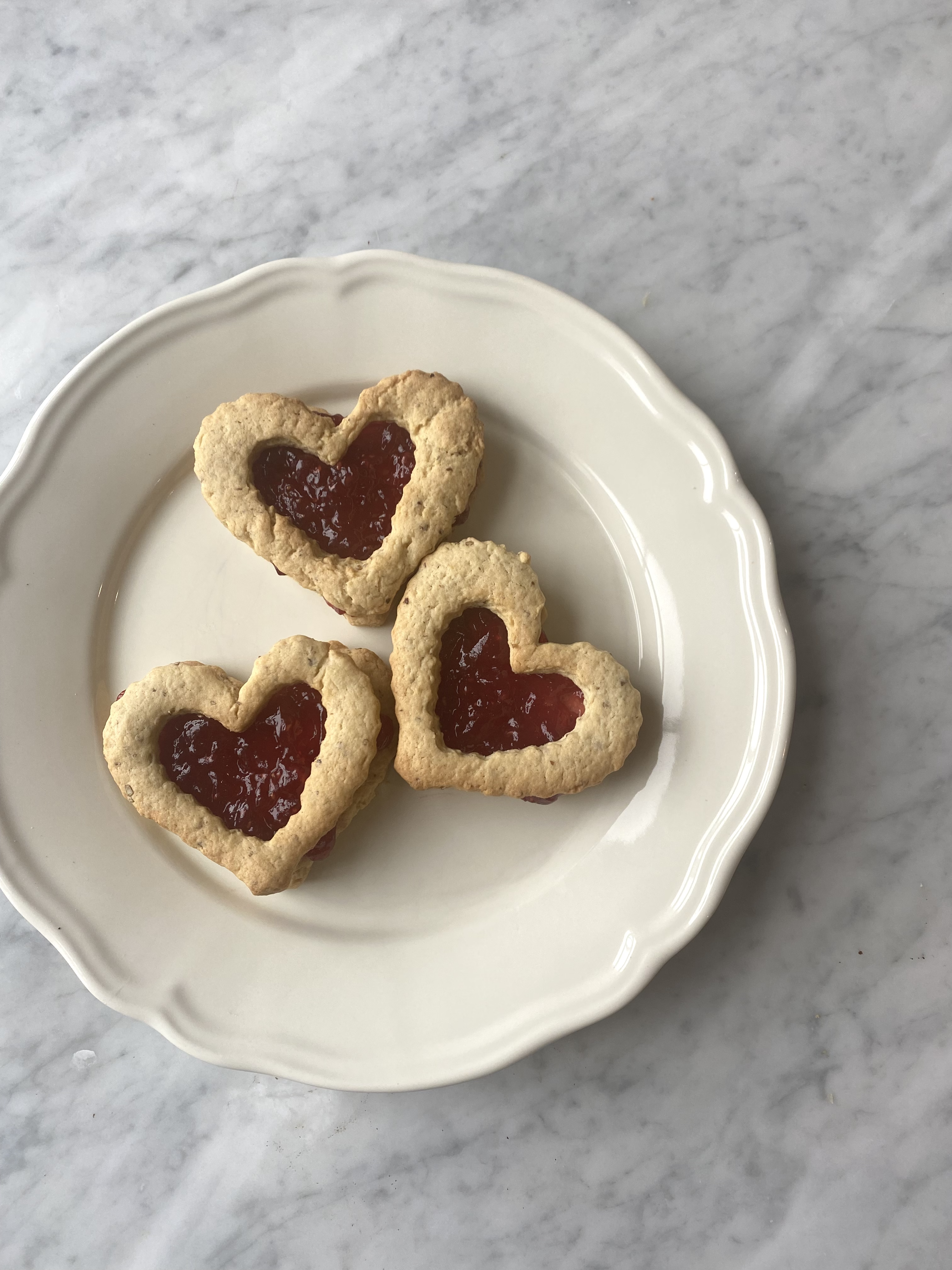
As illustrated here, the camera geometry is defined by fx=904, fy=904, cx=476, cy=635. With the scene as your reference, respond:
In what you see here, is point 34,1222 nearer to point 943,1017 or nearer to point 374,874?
point 374,874

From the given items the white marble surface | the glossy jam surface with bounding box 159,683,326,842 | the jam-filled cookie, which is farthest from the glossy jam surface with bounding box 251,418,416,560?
the white marble surface

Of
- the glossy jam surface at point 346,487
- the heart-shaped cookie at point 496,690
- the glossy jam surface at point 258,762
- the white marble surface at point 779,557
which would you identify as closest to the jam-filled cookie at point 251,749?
the glossy jam surface at point 258,762

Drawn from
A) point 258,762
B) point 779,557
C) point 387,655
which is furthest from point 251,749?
point 779,557

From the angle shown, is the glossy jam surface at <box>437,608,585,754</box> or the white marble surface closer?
the glossy jam surface at <box>437,608,585,754</box>

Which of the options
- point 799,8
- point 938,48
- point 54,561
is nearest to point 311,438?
point 54,561

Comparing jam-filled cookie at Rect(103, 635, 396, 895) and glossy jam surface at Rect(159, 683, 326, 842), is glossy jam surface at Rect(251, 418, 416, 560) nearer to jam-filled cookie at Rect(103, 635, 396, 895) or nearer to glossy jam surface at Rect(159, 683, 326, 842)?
jam-filled cookie at Rect(103, 635, 396, 895)
